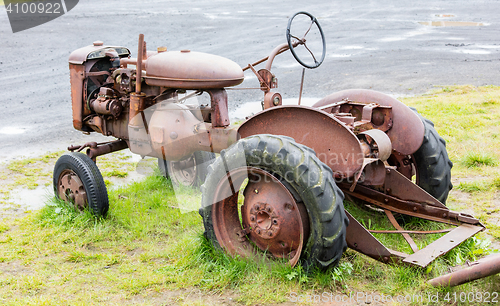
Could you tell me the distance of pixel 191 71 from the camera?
3912 mm

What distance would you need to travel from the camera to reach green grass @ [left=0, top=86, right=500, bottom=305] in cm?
307

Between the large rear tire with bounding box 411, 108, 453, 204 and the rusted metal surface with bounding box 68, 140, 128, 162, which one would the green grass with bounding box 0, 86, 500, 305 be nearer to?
the large rear tire with bounding box 411, 108, 453, 204

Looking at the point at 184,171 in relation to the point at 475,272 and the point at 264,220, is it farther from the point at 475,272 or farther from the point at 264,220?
the point at 475,272

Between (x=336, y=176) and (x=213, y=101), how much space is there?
1.36 meters

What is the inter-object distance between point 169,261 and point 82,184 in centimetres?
125

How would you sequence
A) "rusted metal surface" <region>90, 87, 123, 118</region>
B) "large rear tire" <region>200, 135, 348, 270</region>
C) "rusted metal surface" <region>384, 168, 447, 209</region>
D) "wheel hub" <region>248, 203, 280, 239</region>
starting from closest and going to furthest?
1. "large rear tire" <region>200, 135, 348, 270</region>
2. "wheel hub" <region>248, 203, 280, 239</region>
3. "rusted metal surface" <region>384, 168, 447, 209</region>
4. "rusted metal surface" <region>90, 87, 123, 118</region>

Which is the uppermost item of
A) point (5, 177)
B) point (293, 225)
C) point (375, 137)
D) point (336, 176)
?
point (375, 137)

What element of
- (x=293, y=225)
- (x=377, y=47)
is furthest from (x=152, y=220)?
(x=377, y=47)

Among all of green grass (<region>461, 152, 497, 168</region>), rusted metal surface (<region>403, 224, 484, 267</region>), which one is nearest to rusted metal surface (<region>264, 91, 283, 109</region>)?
rusted metal surface (<region>403, 224, 484, 267</region>)

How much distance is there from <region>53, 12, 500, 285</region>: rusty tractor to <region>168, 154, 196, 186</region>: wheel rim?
0.6 inches

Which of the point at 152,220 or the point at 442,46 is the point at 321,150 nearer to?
the point at 152,220

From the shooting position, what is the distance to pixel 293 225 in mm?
3098

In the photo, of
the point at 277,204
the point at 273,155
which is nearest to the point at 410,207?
the point at 277,204

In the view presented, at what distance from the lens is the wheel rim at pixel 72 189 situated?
4281mm
